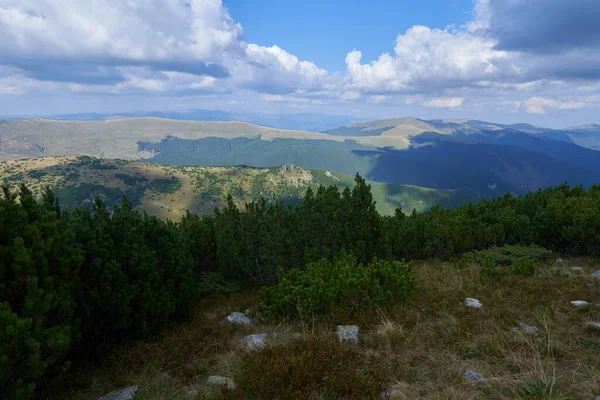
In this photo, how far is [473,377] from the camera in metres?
5.09

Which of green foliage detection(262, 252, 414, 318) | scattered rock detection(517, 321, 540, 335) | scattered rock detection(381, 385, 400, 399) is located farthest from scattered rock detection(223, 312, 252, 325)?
scattered rock detection(517, 321, 540, 335)

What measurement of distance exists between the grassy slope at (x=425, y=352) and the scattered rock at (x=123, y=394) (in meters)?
0.14

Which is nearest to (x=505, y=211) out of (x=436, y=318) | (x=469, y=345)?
(x=436, y=318)

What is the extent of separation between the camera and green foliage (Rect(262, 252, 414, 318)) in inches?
327

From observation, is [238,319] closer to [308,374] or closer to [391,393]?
[308,374]

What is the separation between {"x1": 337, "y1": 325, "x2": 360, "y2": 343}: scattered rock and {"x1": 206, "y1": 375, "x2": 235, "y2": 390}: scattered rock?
2448 mm

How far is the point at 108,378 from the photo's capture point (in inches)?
238

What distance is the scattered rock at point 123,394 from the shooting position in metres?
5.20

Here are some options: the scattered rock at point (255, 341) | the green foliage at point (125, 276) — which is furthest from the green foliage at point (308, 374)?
the green foliage at point (125, 276)

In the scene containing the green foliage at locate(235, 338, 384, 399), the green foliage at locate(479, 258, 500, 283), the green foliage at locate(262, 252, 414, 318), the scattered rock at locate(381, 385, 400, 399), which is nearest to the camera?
the scattered rock at locate(381, 385, 400, 399)

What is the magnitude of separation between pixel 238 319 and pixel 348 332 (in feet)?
10.3

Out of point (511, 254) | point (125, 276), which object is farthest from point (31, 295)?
point (511, 254)

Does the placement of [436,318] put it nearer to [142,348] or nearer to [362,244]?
[362,244]

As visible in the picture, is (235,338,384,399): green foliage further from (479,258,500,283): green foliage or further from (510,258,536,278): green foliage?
(510,258,536,278): green foliage
